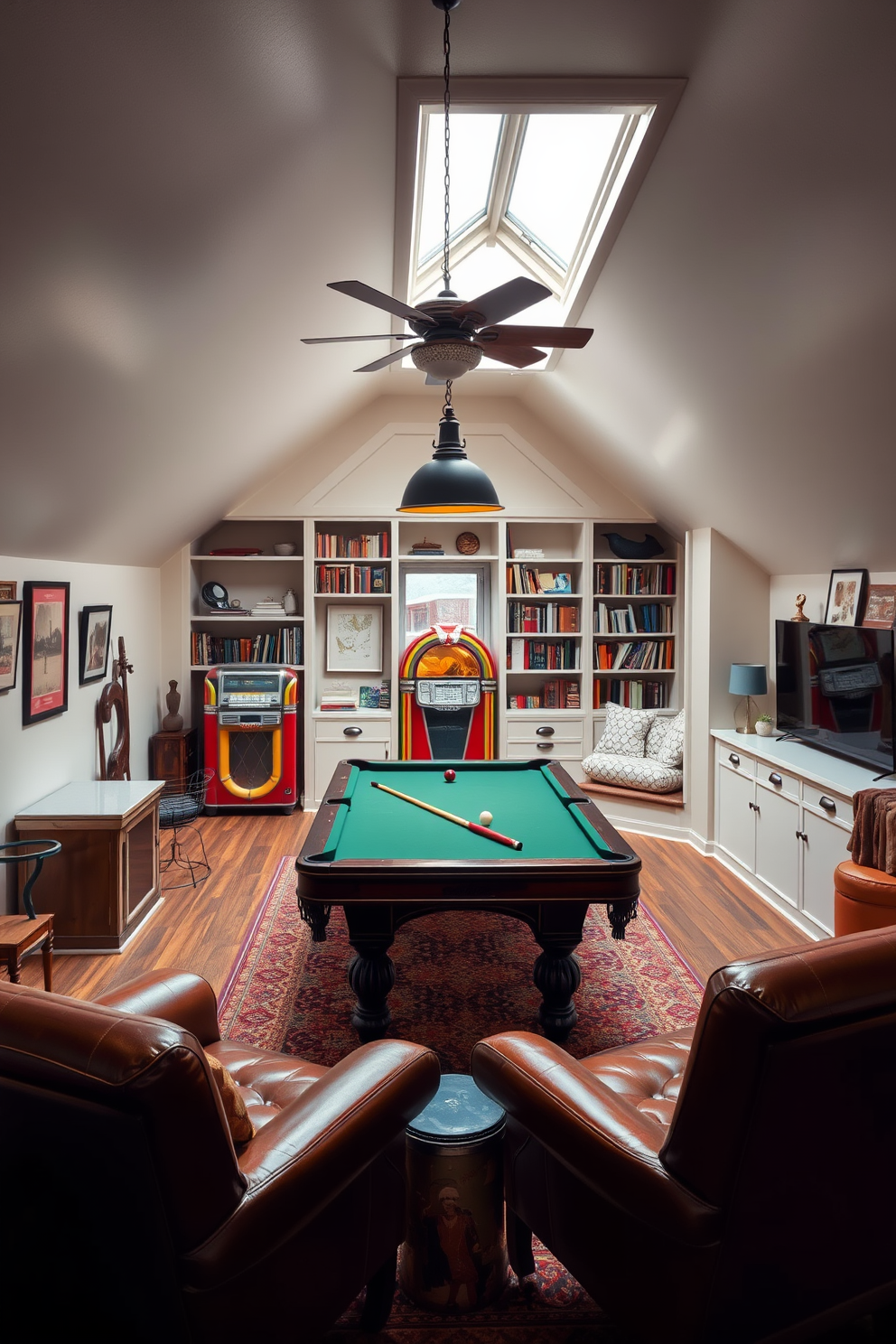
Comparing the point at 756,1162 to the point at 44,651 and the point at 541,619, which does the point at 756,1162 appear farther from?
the point at 541,619

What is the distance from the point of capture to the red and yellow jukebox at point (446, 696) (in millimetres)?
6305

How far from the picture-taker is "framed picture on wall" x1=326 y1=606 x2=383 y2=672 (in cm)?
687

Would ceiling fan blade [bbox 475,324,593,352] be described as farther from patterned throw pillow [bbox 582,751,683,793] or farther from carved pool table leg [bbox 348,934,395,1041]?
patterned throw pillow [bbox 582,751,683,793]

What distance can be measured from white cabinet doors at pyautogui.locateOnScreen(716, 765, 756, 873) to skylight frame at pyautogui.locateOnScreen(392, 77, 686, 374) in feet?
8.94

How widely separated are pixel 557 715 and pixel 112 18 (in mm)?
5268

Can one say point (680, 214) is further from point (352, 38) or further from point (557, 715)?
point (557, 715)

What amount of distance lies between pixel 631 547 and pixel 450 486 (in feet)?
12.2

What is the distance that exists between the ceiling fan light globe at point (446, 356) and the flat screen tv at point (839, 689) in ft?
7.55

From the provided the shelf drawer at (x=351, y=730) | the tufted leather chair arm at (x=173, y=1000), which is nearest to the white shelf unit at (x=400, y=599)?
the shelf drawer at (x=351, y=730)

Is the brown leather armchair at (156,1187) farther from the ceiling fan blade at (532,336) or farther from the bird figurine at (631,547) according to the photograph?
the bird figurine at (631,547)

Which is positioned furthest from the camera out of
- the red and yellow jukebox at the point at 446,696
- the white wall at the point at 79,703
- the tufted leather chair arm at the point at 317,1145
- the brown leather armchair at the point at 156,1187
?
the red and yellow jukebox at the point at 446,696

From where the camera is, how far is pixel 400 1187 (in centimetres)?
187

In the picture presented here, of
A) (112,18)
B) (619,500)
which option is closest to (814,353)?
(112,18)

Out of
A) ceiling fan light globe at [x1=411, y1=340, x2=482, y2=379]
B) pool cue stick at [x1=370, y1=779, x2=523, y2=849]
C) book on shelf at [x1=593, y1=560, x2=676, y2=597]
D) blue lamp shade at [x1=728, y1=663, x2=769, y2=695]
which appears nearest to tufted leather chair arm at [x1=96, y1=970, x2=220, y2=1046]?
pool cue stick at [x1=370, y1=779, x2=523, y2=849]
